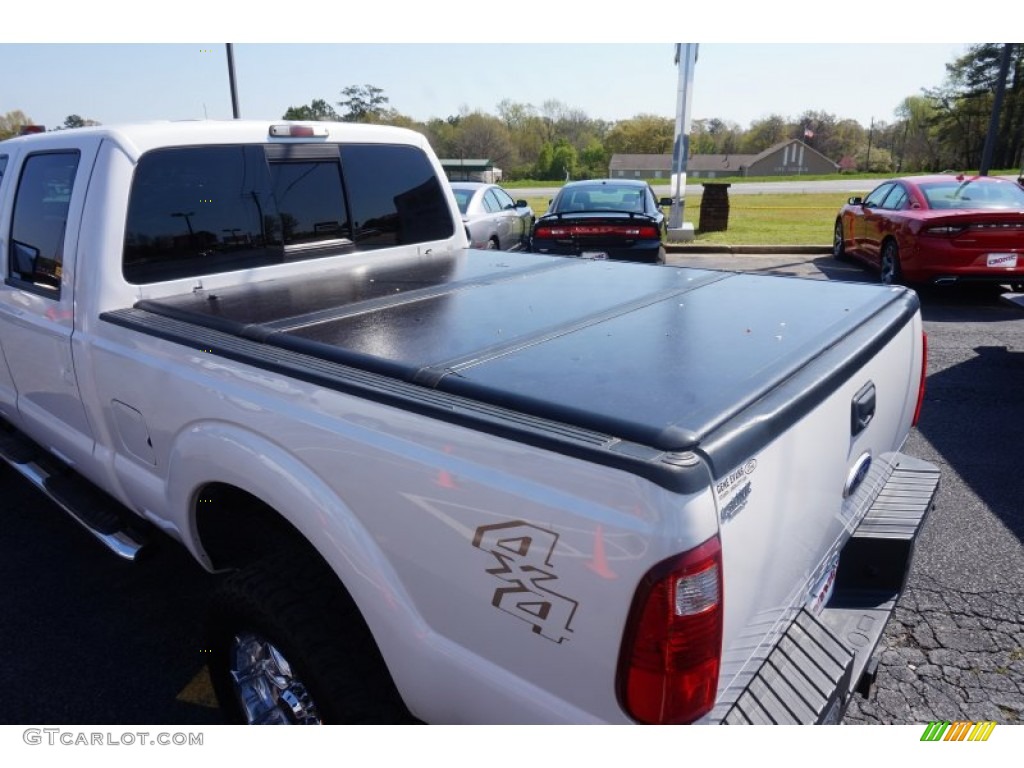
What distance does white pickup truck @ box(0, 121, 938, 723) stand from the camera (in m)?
1.40

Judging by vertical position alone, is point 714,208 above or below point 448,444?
below

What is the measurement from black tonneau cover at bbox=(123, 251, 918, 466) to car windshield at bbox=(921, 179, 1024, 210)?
7310 millimetres

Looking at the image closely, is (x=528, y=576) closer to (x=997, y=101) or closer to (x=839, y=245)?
(x=839, y=245)

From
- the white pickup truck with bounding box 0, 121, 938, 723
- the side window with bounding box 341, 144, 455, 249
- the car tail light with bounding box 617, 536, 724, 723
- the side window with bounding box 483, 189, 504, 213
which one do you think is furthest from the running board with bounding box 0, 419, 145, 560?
the side window with bounding box 483, 189, 504, 213

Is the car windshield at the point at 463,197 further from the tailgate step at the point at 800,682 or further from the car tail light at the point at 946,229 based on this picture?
the tailgate step at the point at 800,682

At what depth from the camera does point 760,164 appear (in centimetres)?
11550

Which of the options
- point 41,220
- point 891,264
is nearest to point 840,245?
point 891,264

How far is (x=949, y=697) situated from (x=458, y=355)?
7.24 feet

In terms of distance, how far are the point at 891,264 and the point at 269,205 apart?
878 centimetres

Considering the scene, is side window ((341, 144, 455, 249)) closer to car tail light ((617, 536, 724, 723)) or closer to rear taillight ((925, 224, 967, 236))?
car tail light ((617, 536, 724, 723))

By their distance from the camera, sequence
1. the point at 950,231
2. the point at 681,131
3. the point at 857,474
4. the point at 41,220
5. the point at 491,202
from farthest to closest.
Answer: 1. the point at 681,131
2. the point at 491,202
3. the point at 950,231
4. the point at 41,220
5. the point at 857,474

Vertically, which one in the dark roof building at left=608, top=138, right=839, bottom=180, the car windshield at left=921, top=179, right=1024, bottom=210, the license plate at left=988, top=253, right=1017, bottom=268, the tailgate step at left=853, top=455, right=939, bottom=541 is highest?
the car windshield at left=921, top=179, right=1024, bottom=210

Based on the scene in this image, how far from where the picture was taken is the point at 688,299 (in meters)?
2.74
